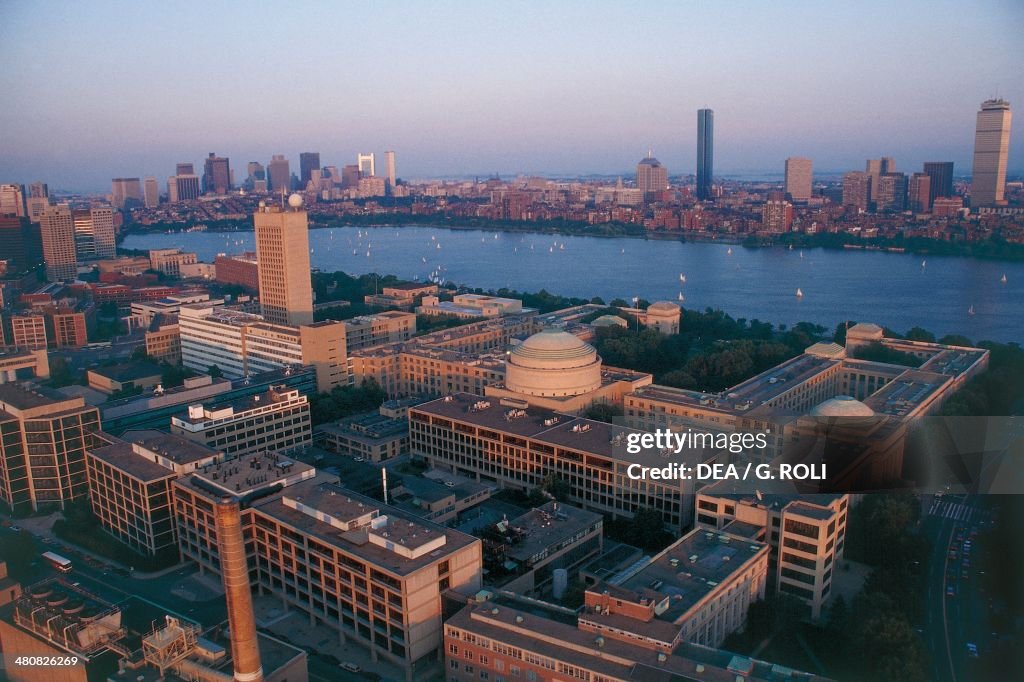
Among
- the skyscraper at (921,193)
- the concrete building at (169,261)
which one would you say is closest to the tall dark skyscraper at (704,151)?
the skyscraper at (921,193)

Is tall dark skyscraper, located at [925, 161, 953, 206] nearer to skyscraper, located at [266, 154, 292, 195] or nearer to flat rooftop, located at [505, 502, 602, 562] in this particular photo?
flat rooftop, located at [505, 502, 602, 562]

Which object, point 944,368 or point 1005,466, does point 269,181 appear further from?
point 1005,466

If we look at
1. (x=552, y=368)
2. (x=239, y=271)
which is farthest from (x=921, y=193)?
(x=552, y=368)

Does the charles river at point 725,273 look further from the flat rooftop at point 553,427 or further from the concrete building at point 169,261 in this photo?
the flat rooftop at point 553,427

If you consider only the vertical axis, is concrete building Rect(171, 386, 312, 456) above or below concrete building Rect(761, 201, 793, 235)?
below

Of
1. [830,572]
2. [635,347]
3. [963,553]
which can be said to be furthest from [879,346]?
[830,572]

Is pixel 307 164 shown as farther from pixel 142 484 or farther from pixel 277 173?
pixel 142 484

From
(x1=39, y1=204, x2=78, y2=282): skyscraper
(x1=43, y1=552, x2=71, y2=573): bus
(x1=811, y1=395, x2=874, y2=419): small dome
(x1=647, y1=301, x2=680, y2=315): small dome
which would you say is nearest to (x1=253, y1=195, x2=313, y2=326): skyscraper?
(x1=647, y1=301, x2=680, y2=315): small dome

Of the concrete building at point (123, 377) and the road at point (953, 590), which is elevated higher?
the concrete building at point (123, 377)
